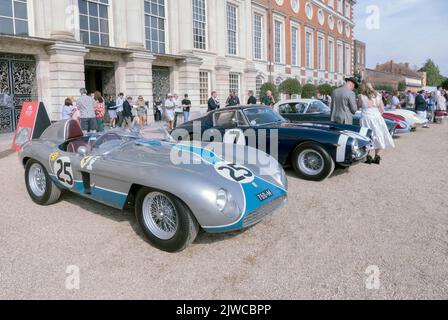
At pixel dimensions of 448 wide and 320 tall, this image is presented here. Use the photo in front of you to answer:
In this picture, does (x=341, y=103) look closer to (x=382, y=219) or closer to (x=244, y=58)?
(x=382, y=219)

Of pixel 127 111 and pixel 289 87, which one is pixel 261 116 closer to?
pixel 127 111

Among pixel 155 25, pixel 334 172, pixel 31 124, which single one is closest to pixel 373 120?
pixel 334 172

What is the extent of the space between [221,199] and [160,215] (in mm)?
718

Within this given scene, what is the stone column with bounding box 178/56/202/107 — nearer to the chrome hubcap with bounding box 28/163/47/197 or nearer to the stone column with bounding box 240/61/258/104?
the stone column with bounding box 240/61/258/104

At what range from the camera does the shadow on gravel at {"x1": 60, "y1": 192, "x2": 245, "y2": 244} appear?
3.91 metres

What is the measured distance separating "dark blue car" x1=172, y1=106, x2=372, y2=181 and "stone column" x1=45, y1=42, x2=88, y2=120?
30.5 ft

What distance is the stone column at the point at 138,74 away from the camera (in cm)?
1772

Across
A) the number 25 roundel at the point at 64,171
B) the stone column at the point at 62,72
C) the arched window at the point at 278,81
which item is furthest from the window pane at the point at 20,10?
the arched window at the point at 278,81

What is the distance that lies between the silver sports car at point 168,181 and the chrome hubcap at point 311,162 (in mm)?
1880

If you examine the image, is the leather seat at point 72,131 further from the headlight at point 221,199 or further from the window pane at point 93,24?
the window pane at point 93,24

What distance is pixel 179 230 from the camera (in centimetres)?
342

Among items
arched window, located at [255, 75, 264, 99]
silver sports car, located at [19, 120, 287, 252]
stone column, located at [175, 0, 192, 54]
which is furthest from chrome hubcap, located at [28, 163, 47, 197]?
arched window, located at [255, 75, 264, 99]
